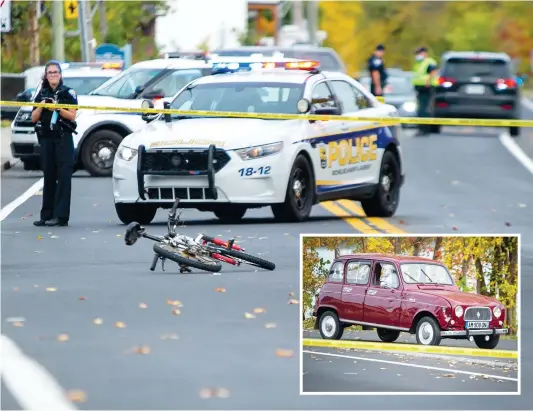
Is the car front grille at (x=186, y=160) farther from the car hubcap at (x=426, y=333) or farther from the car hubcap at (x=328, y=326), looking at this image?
the car hubcap at (x=426, y=333)

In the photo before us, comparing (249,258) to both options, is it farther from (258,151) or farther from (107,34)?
(107,34)

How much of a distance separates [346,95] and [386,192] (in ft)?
4.02

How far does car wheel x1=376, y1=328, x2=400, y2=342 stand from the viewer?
8.28 m

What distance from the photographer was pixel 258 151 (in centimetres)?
1650

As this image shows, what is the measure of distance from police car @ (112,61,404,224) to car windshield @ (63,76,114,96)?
8.94 meters

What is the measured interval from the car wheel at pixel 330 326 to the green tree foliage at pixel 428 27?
361 ft

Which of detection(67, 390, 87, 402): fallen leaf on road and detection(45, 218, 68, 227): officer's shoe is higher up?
detection(67, 390, 87, 402): fallen leaf on road

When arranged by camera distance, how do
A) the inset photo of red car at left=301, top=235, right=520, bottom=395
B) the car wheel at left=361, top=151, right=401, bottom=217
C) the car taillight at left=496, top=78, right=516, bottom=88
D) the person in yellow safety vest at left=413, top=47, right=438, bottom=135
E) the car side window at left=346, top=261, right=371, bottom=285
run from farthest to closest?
the car taillight at left=496, top=78, right=516, bottom=88, the person in yellow safety vest at left=413, top=47, right=438, bottom=135, the car wheel at left=361, top=151, right=401, bottom=217, the car side window at left=346, top=261, right=371, bottom=285, the inset photo of red car at left=301, top=235, right=520, bottom=395

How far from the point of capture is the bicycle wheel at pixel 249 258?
Answer: 12.8 m

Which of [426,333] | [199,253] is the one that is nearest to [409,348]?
[426,333]

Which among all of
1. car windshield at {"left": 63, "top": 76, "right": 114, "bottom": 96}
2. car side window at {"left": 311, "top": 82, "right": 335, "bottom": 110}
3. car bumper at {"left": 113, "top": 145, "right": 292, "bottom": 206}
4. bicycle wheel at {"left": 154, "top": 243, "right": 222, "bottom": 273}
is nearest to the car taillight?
car windshield at {"left": 63, "top": 76, "right": 114, "bottom": 96}

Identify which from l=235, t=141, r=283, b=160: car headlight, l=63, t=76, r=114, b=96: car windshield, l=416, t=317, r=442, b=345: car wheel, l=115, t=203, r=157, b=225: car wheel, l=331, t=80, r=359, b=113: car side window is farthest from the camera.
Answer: l=63, t=76, r=114, b=96: car windshield

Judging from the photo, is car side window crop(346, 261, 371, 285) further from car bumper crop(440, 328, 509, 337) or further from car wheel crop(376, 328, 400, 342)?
car bumper crop(440, 328, 509, 337)

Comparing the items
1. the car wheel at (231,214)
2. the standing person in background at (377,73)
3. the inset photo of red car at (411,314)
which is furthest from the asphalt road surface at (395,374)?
the standing person in background at (377,73)
